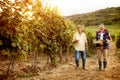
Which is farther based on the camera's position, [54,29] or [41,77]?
[54,29]

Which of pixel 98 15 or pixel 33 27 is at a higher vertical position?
pixel 98 15

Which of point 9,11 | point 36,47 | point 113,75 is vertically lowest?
point 113,75

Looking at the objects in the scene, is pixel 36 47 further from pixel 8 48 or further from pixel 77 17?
pixel 77 17

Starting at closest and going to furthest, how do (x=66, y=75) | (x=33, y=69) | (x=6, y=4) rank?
1. (x=6, y=4)
2. (x=66, y=75)
3. (x=33, y=69)

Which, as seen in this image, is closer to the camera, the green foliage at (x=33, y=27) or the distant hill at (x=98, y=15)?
the green foliage at (x=33, y=27)

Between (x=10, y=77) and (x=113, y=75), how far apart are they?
4.04m

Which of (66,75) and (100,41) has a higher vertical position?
(100,41)

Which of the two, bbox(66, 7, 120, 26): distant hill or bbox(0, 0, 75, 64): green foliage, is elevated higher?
bbox(66, 7, 120, 26): distant hill

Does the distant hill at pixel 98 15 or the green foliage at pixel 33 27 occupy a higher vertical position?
the distant hill at pixel 98 15

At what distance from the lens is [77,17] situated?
10900 cm

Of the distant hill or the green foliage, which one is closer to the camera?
the green foliage

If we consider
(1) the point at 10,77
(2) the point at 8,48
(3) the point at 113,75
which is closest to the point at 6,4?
Answer: (2) the point at 8,48

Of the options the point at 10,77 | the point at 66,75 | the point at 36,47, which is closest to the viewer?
the point at 10,77

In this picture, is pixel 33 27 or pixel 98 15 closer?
pixel 33 27
